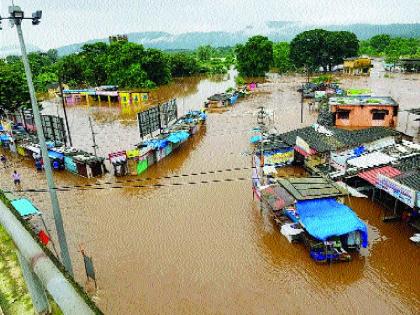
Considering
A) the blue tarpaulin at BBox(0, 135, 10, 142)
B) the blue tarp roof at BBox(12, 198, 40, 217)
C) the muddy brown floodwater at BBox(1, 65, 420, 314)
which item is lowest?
the muddy brown floodwater at BBox(1, 65, 420, 314)

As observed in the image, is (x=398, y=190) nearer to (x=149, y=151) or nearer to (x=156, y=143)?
(x=149, y=151)

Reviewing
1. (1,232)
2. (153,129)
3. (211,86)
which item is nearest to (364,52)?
(211,86)

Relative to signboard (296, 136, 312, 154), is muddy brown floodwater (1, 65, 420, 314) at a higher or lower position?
lower

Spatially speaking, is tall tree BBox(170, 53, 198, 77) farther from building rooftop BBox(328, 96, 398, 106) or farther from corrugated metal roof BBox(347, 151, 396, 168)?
corrugated metal roof BBox(347, 151, 396, 168)

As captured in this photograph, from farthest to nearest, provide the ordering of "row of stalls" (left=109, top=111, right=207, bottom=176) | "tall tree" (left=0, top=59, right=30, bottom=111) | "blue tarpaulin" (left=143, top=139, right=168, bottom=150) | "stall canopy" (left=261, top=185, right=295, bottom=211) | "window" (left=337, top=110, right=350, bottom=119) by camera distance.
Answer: "tall tree" (left=0, top=59, right=30, bottom=111) → "window" (left=337, top=110, right=350, bottom=119) → "blue tarpaulin" (left=143, top=139, right=168, bottom=150) → "row of stalls" (left=109, top=111, right=207, bottom=176) → "stall canopy" (left=261, top=185, right=295, bottom=211)

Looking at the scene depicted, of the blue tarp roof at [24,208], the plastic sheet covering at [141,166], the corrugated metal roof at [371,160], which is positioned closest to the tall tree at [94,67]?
the plastic sheet covering at [141,166]

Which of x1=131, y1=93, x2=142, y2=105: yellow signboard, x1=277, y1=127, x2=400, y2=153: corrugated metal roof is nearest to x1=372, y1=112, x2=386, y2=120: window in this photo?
x1=277, y1=127, x2=400, y2=153: corrugated metal roof
